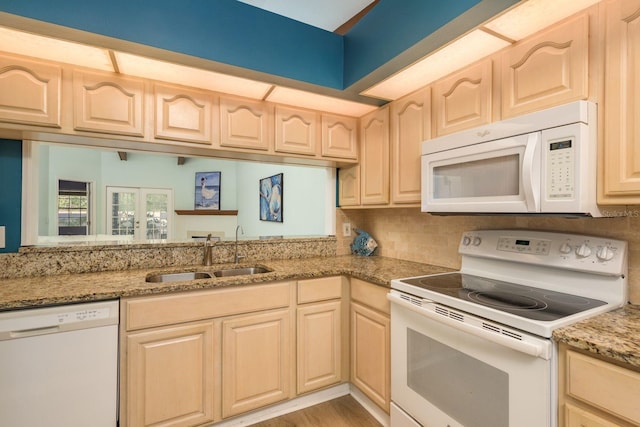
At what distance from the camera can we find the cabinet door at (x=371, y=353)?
176cm

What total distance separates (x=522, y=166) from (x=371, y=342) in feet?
4.18

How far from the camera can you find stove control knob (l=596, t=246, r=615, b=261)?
1220mm

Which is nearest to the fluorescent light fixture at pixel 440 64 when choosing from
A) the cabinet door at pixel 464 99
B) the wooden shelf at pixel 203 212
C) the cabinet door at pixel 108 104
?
the cabinet door at pixel 464 99

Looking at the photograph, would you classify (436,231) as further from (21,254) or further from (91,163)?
(91,163)

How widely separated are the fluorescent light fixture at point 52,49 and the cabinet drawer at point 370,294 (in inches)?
73.2

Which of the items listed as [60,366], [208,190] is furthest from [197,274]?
[208,190]

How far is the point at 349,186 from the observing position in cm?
252

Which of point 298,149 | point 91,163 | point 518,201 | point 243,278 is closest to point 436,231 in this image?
point 518,201

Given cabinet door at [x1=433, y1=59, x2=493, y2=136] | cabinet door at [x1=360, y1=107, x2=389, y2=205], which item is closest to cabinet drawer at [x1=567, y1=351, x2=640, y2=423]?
cabinet door at [x1=433, y1=59, x2=493, y2=136]

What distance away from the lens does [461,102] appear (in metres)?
1.61

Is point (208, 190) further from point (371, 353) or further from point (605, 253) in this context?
point (605, 253)

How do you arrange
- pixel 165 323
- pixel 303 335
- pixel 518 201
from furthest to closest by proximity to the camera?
pixel 303 335
pixel 165 323
pixel 518 201

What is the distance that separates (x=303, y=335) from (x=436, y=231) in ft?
3.71

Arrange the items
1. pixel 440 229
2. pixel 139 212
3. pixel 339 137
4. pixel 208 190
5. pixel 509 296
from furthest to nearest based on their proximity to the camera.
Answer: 1. pixel 208 190
2. pixel 139 212
3. pixel 339 137
4. pixel 440 229
5. pixel 509 296
